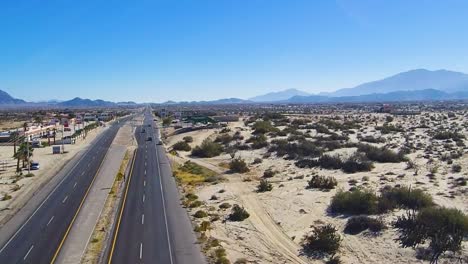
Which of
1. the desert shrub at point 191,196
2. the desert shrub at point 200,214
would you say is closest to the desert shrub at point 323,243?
the desert shrub at point 200,214

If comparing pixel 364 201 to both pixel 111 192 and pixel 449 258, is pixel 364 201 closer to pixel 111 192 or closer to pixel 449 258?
pixel 449 258

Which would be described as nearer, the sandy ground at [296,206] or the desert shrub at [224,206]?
the sandy ground at [296,206]

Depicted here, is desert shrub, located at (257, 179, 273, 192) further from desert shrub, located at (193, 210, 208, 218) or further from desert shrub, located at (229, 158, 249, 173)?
desert shrub, located at (229, 158, 249, 173)

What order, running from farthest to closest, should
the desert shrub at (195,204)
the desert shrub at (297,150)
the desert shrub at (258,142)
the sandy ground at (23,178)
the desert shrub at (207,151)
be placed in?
the desert shrub at (258,142) → the desert shrub at (207,151) → the desert shrub at (297,150) → the sandy ground at (23,178) → the desert shrub at (195,204)

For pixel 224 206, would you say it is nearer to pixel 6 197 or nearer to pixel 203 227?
pixel 203 227

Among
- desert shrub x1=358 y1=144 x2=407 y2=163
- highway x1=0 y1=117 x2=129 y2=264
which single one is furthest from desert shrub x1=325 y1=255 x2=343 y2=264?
desert shrub x1=358 y1=144 x2=407 y2=163

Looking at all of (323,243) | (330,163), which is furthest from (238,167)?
(323,243)

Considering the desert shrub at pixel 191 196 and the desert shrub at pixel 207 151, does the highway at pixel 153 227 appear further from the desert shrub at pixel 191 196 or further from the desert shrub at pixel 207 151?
the desert shrub at pixel 207 151

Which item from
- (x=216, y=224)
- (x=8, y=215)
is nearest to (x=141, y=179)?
(x=8, y=215)
